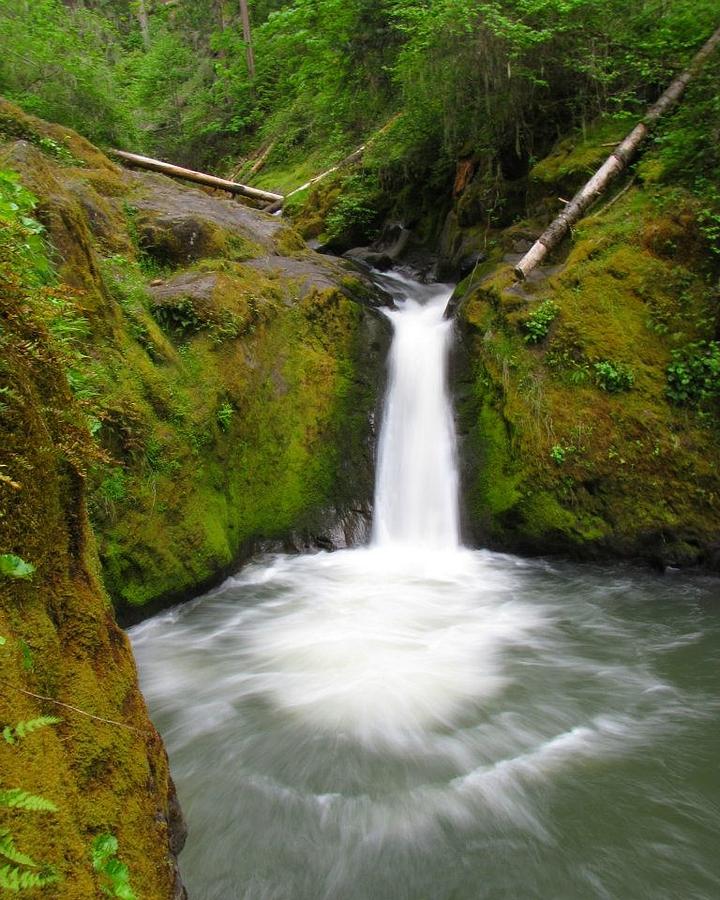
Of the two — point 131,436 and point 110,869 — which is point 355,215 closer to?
point 131,436

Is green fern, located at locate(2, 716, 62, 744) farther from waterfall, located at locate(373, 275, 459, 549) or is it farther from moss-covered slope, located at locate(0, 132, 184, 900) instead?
waterfall, located at locate(373, 275, 459, 549)

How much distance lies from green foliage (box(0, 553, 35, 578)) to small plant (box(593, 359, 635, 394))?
6720mm

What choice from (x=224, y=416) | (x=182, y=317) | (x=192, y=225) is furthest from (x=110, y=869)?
(x=192, y=225)

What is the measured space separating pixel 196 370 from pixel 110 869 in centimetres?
571

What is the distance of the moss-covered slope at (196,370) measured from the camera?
18.1ft

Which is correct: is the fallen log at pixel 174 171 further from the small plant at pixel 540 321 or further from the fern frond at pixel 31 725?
the fern frond at pixel 31 725

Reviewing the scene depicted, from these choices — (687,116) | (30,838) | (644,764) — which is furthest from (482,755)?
(687,116)

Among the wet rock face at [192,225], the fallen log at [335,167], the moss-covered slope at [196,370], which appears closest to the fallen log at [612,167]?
the moss-covered slope at [196,370]

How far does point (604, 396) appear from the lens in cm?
720

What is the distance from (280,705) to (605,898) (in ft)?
7.86

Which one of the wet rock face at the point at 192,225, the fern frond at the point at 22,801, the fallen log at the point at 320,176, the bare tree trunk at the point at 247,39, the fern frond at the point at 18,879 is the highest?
the bare tree trunk at the point at 247,39

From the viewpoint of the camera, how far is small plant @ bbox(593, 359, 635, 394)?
23.6 ft

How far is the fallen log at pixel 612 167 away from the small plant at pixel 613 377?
2161 mm

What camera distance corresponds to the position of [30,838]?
1.48 m
